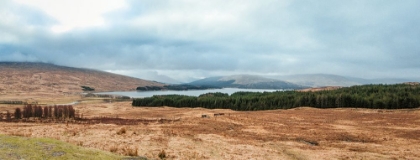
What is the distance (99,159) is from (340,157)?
1935 cm

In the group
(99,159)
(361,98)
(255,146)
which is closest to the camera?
(99,159)

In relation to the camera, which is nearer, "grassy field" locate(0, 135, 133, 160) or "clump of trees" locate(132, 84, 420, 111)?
"grassy field" locate(0, 135, 133, 160)

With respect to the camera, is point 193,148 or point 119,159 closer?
point 119,159

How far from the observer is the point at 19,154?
12.3 metres

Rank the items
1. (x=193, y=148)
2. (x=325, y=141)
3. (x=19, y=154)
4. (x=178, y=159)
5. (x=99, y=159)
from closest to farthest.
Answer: (x=19, y=154), (x=99, y=159), (x=178, y=159), (x=193, y=148), (x=325, y=141)

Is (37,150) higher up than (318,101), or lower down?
higher up

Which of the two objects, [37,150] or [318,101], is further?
[318,101]

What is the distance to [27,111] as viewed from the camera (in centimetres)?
6700

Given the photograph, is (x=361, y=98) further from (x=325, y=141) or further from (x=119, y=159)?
(x=119, y=159)

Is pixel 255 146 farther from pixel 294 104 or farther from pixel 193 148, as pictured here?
pixel 294 104

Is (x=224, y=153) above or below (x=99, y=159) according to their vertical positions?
below

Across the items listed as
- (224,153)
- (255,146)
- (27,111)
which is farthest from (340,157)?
(27,111)

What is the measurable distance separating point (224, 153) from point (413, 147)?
64.5 feet

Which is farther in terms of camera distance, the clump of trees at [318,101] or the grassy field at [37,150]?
the clump of trees at [318,101]
